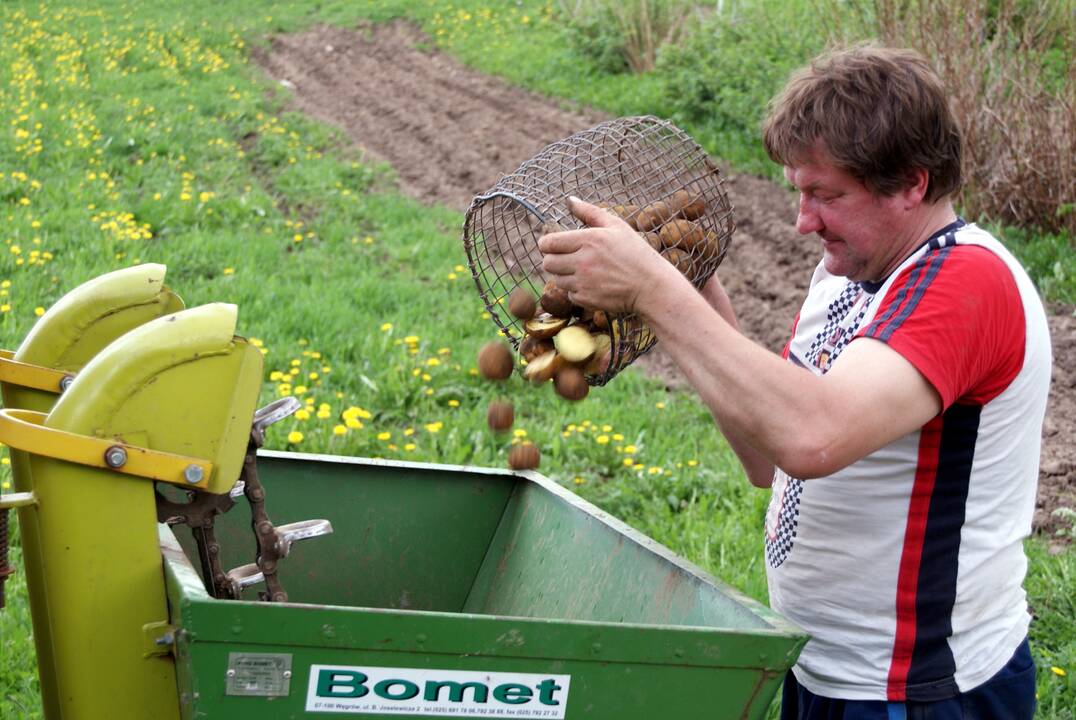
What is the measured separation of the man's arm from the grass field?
1.91 metres

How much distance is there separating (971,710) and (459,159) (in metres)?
8.25

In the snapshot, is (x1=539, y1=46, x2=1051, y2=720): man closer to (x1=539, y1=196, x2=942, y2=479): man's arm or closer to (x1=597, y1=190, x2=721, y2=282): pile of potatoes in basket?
(x1=539, y1=196, x2=942, y2=479): man's arm

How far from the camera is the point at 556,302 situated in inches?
85.6

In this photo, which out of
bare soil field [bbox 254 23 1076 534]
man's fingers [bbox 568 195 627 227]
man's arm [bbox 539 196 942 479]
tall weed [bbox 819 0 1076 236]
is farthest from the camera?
tall weed [bbox 819 0 1076 236]

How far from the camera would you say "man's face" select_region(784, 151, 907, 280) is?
6.39 feet

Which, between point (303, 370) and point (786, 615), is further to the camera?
point (303, 370)

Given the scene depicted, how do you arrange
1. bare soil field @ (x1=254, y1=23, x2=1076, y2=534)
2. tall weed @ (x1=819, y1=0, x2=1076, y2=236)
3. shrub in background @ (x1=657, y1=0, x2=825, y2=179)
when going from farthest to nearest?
shrub in background @ (x1=657, y1=0, x2=825, y2=179) → tall weed @ (x1=819, y1=0, x2=1076, y2=236) → bare soil field @ (x1=254, y1=23, x2=1076, y2=534)

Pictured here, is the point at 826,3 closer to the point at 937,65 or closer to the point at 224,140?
the point at 937,65

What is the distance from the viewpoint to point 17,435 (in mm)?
1808

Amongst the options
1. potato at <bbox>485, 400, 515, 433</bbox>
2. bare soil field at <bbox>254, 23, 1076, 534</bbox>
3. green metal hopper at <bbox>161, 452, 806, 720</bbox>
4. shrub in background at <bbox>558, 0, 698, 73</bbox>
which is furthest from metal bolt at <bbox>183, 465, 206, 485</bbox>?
shrub in background at <bbox>558, 0, 698, 73</bbox>

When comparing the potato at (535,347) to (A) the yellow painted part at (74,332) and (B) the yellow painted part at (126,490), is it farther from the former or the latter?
(A) the yellow painted part at (74,332)

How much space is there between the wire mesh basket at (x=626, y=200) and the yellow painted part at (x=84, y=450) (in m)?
0.65

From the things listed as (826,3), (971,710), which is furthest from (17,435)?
(826,3)

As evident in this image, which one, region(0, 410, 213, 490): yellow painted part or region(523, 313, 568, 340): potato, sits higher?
region(0, 410, 213, 490): yellow painted part
